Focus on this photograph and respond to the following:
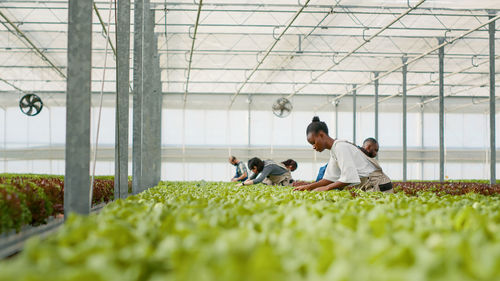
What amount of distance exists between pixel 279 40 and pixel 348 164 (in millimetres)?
10989

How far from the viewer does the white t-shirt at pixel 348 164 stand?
4.66 m

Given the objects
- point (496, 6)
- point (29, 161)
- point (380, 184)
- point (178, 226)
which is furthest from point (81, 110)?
point (29, 161)

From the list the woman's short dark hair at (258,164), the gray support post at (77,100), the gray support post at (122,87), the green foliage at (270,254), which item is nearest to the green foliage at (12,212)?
the gray support post at (77,100)

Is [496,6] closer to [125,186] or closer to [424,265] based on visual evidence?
[125,186]

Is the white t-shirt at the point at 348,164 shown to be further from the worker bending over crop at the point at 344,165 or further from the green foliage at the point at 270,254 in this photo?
the green foliage at the point at 270,254

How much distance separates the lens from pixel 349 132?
25.6 metres

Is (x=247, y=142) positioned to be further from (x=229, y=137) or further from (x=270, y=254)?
(x=270, y=254)

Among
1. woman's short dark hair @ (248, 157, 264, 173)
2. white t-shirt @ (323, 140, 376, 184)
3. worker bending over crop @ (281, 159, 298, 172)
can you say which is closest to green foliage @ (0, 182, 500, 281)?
white t-shirt @ (323, 140, 376, 184)

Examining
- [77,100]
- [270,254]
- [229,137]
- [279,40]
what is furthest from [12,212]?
[229,137]

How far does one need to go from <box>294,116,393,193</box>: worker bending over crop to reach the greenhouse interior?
0.02 m

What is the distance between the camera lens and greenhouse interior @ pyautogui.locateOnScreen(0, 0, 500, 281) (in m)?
1.25

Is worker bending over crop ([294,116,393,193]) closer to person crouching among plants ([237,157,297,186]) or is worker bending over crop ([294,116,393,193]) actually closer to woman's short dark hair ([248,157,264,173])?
person crouching among plants ([237,157,297,186])

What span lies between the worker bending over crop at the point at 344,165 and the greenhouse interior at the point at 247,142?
0.07 feet

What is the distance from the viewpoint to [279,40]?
1505cm
